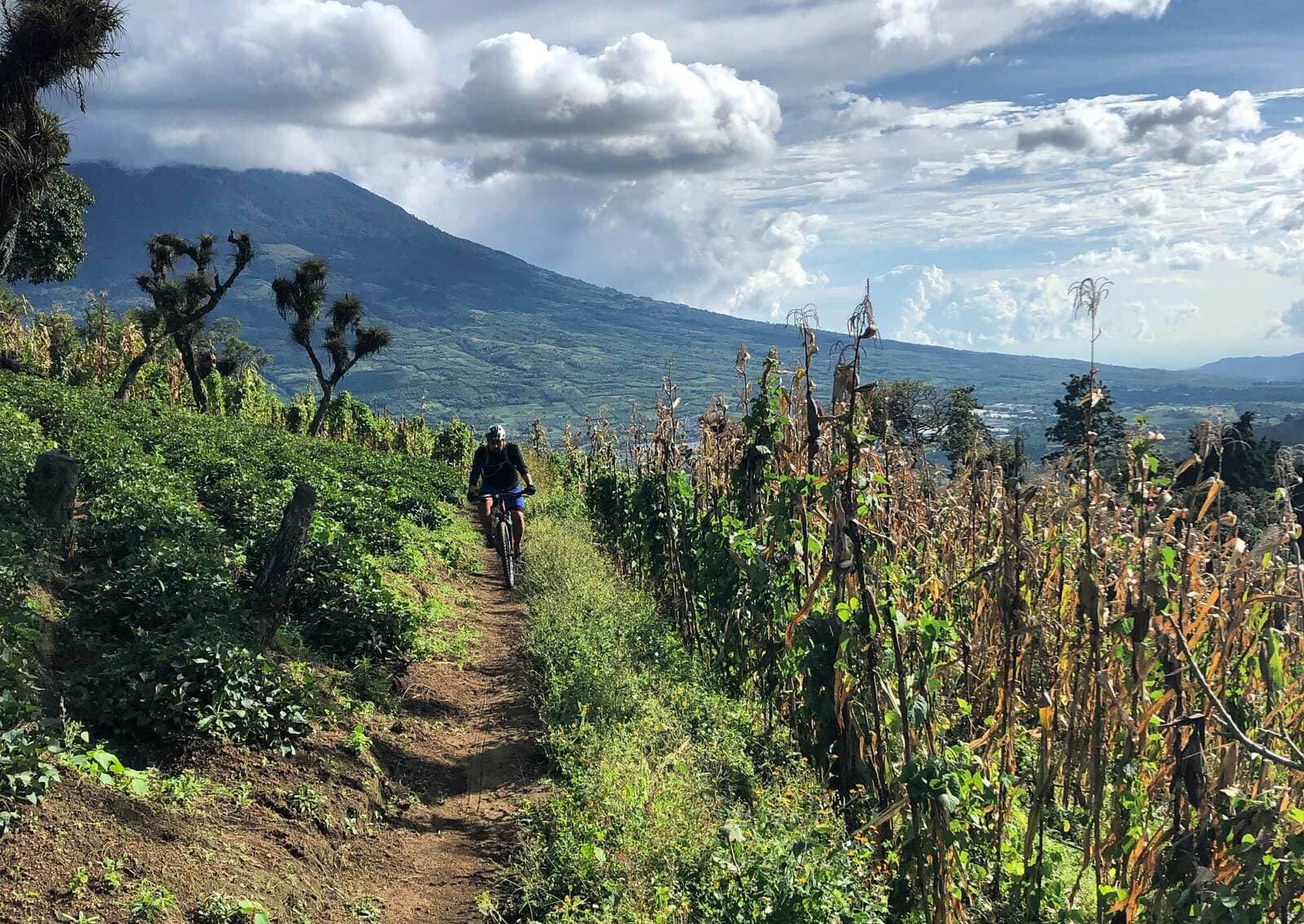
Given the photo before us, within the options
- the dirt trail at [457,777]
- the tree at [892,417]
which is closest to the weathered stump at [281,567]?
the dirt trail at [457,777]

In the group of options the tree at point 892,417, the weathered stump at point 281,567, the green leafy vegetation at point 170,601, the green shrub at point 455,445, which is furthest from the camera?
the green shrub at point 455,445

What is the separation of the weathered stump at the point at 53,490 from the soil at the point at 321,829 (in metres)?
3.07

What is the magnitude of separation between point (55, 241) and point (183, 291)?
10.3 meters

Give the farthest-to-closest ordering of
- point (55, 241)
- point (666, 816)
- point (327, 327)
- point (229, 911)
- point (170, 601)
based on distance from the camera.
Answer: point (327, 327) < point (55, 241) < point (170, 601) < point (666, 816) < point (229, 911)

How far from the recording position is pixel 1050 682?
605 centimetres

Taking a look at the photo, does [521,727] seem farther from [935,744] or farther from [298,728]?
[935,744]

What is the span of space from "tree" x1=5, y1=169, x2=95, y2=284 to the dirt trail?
28.6 metres

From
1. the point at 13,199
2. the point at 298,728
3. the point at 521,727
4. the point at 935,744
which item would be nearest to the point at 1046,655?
the point at 935,744

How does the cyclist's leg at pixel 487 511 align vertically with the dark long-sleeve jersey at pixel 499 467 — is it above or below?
below

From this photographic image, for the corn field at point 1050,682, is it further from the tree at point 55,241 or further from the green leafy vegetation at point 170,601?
the tree at point 55,241

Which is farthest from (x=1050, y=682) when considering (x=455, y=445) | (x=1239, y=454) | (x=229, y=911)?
(x=455, y=445)

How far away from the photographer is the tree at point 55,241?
30.3 meters

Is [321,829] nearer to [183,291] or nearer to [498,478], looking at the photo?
[498,478]

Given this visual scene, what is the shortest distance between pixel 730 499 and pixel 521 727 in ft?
10.0
